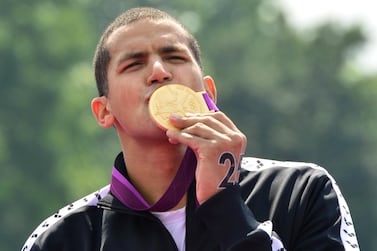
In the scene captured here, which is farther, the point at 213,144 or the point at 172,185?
the point at 172,185

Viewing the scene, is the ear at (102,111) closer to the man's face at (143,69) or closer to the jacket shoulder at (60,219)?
the man's face at (143,69)

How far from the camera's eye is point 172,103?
7.24 meters

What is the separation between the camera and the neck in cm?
770

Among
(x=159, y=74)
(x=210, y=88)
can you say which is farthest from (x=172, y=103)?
(x=210, y=88)

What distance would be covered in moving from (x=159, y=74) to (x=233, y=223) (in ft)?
2.82

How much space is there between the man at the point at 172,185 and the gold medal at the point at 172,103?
82mm

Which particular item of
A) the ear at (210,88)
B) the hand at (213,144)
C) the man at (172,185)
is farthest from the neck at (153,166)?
the hand at (213,144)

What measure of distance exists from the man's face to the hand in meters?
0.42

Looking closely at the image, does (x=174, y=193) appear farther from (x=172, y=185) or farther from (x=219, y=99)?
(x=219, y=99)

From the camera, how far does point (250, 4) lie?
8894 cm

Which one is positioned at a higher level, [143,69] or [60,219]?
[143,69]

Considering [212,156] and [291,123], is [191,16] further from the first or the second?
[212,156]

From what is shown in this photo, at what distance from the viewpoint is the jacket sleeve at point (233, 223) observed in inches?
276

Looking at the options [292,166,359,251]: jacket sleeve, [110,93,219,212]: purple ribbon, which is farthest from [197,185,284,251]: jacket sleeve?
[110,93,219,212]: purple ribbon
